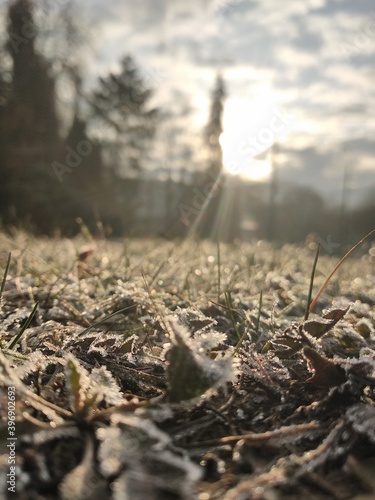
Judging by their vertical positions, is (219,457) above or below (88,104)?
below

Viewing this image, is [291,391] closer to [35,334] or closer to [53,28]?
[35,334]

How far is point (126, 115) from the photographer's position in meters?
23.8

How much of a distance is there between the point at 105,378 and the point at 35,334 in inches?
18.9

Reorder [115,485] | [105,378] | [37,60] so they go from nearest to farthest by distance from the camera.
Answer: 1. [115,485]
2. [105,378]
3. [37,60]

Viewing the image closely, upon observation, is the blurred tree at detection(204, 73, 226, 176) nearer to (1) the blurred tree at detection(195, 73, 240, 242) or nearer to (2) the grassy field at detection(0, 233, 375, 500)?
(1) the blurred tree at detection(195, 73, 240, 242)

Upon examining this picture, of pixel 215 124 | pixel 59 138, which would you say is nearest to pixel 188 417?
pixel 59 138

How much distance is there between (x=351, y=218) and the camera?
33.9 meters

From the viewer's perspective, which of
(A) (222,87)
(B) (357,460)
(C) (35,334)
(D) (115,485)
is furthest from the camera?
(A) (222,87)

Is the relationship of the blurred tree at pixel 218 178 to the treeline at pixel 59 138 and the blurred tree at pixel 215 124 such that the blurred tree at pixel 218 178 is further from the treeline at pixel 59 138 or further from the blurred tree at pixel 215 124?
the treeline at pixel 59 138

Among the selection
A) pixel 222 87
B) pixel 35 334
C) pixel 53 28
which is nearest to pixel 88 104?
pixel 53 28

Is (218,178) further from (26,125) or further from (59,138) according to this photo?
(26,125)

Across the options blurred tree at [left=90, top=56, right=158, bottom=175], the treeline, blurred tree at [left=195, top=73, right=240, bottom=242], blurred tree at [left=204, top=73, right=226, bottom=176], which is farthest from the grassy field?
blurred tree at [left=204, top=73, right=226, bottom=176]

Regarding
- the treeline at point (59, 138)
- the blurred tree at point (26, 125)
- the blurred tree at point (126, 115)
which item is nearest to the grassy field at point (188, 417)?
the treeline at point (59, 138)

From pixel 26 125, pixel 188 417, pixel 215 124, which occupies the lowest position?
pixel 188 417
